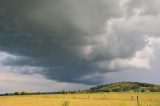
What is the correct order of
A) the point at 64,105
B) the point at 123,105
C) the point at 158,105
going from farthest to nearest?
the point at 64,105, the point at 158,105, the point at 123,105

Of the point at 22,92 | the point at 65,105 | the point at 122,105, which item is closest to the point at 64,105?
the point at 65,105

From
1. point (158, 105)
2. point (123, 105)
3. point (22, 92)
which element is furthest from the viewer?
point (22, 92)

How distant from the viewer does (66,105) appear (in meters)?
29.4

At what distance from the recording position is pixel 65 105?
96.5ft

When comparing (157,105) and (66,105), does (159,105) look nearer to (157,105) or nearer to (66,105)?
(157,105)

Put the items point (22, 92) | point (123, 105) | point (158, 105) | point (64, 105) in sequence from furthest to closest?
point (22, 92) < point (64, 105) < point (158, 105) < point (123, 105)

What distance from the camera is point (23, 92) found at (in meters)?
190

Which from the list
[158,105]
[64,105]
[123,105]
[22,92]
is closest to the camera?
[123,105]

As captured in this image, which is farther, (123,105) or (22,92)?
(22,92)

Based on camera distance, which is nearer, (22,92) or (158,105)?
(158,105)

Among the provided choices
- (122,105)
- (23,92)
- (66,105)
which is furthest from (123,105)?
(23,92)

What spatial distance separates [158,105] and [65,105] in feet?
27.6

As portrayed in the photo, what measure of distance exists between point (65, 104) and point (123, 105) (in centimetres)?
778

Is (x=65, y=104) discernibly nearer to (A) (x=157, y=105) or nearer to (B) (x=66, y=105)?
(B) (x=66, y=105)
